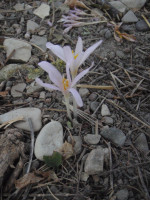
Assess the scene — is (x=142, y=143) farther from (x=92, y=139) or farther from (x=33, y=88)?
(x=33, y=88)

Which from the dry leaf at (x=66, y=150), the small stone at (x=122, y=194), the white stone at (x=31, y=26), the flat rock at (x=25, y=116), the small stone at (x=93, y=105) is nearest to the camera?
the small stone at (x=122, y=194)

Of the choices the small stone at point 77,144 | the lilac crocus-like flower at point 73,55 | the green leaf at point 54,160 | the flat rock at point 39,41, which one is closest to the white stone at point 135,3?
the flat rock at point 39,41

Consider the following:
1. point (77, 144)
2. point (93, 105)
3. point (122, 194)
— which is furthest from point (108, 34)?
point (122, 194)

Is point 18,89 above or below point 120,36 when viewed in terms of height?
below

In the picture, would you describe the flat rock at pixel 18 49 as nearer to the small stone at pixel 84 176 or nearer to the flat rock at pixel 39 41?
the flat rock at pixel 39 41

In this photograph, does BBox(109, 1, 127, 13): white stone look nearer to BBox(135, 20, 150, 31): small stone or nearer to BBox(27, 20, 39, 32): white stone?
BBox(135, 20, 150, 31): small stone

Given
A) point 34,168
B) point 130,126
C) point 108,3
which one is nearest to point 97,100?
point 130,126
